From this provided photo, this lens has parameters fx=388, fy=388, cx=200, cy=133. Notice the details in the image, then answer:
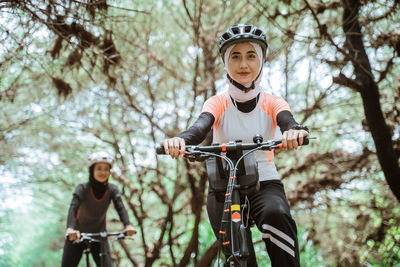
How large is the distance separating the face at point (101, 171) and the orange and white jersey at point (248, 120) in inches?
137

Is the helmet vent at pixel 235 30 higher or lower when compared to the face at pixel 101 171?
higher

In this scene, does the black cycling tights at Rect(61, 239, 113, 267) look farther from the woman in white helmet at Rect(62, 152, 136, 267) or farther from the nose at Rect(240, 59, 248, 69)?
the nose at Rect(240, 59, 248, 69)

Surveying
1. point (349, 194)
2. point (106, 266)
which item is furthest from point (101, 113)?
point (349, 194)

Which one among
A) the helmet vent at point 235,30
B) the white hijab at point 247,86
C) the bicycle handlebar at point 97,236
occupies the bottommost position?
the bicycle handlebar at point 97,236

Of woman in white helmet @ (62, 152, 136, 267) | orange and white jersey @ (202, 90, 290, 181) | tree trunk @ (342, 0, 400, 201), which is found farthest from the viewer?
woman in white helmet @ (62, 152, 136, 267)

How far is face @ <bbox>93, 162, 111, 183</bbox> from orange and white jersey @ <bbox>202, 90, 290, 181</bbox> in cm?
349

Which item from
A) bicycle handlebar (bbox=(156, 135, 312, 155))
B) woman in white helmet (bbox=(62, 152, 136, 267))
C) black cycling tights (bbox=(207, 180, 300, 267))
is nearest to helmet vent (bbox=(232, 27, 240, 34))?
bicycle handlebar (bbox=(156, 135, 312, 155))

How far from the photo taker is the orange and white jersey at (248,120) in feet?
10.2

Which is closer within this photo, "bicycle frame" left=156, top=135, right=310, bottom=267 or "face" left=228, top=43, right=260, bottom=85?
"bicycle frame" left=156, top=135, right=310, bottom=267

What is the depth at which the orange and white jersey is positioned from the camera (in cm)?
312

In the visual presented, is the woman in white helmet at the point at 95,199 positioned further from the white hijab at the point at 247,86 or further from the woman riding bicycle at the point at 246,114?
the white hijab at the point at 247,86

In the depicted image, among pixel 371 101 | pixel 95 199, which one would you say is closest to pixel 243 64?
pixel 371 101

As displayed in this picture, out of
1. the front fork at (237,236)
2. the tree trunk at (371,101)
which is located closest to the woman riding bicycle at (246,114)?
the front fork at (237,236)

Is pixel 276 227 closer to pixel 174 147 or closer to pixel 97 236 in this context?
pixel 174 147
